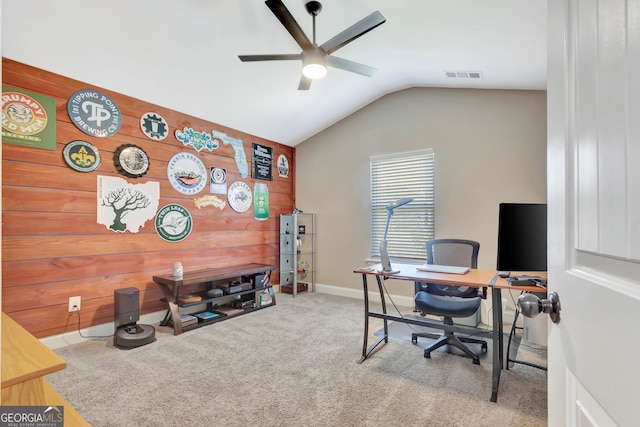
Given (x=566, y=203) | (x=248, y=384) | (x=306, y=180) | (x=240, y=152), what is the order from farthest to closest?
(x=306, y=180) < (x=240, y=152) < (x=248, y=384) < (x=566, y=203)

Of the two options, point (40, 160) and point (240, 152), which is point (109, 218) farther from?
point (240, 152)

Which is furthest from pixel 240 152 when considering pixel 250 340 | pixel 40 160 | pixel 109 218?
pixel 250 340

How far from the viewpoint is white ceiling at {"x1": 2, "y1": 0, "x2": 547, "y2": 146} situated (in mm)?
2422

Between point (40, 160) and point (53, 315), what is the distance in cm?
139

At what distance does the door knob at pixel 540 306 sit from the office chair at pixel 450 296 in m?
1.93

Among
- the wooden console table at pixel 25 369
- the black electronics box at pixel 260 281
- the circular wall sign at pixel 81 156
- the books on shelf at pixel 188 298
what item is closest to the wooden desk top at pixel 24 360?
the wooden console table at pixel 25 369

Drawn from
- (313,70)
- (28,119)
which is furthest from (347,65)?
(28,119)

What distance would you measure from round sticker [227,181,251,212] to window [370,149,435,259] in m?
1.82

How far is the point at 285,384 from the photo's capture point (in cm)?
233

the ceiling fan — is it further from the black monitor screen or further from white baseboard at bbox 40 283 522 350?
white baseboard at bbox 40 283 522 350

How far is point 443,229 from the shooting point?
411 centimetres

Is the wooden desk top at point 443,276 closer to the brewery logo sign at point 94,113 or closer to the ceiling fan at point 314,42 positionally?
the ceiling fan at point 314,42

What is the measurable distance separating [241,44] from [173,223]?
6.94 feet

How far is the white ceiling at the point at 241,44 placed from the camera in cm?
242
